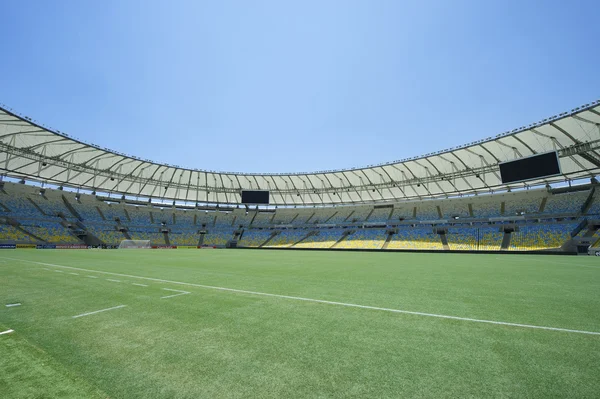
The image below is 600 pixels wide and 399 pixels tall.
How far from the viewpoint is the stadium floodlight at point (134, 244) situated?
41.2 meters

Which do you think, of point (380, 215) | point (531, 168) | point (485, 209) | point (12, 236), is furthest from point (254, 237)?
point (531, 168)

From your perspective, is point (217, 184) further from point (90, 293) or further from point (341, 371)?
point (341, 371)

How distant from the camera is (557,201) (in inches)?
1372

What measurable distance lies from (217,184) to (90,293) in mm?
46754

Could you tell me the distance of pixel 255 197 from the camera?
53250mm

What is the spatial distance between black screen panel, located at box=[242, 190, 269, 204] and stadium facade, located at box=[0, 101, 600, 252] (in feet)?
4.74

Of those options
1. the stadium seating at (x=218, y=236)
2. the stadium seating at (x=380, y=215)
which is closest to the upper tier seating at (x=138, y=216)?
the stadium seating at (x=218, y=236)

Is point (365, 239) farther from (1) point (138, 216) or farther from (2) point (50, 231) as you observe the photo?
(2) point (50, 231)

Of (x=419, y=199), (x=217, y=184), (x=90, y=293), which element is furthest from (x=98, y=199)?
(x=419, y=199)

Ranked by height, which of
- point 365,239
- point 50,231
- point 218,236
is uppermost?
point 50,231

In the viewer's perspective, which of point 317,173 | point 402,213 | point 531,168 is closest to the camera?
point 531,168

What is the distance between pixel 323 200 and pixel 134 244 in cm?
3524

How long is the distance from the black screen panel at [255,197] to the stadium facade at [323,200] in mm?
1446

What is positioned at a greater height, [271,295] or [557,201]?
[557,201]
